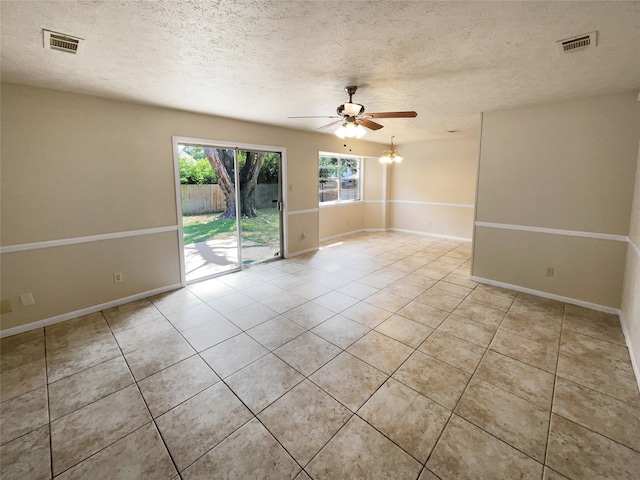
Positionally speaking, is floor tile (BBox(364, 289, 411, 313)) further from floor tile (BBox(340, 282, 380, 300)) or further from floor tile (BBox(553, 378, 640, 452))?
floor tile (BBox(553, 378, 640, 452))

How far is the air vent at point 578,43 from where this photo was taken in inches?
77.3

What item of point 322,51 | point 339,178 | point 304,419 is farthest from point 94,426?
point 339,178

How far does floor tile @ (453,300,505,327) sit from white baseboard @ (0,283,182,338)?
156 inches

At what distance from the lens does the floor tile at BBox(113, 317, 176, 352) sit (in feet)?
8.98

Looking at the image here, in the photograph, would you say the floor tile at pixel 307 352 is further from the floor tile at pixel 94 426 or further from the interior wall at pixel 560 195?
the interior wall at pixel 560 195

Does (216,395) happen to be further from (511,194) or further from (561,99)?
(561,99)

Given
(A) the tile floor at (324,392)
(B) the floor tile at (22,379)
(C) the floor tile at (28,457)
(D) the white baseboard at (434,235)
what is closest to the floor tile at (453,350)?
(A) the tile floor at (324,392)

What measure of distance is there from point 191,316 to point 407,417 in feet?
8.47

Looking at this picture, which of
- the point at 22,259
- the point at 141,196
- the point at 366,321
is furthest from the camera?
the point at 141,196

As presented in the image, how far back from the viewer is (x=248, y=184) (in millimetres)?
4906

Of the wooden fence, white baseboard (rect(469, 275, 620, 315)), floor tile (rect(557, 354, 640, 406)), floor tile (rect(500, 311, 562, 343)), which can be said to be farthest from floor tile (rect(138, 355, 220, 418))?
white baseboard (rect(469, 275, 620, 315))

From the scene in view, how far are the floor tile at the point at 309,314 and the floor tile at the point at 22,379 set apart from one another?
2148mm

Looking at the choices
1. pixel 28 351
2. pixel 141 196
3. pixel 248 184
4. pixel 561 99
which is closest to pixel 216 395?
pixel 28 351

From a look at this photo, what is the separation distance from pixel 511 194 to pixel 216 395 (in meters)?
4.32
